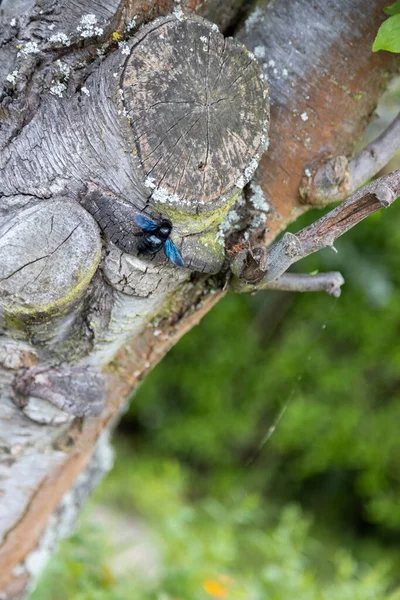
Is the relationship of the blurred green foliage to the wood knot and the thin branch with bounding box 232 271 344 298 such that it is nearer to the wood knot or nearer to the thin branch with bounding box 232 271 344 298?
the thin branch with bounding box 232 271 344 298

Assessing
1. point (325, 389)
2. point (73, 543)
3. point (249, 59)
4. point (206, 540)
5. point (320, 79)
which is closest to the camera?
point (249, 59)

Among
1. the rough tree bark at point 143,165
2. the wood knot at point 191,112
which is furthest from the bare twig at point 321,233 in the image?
the wood knot at point 191,112

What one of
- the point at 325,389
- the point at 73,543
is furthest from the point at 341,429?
the point at 73,543

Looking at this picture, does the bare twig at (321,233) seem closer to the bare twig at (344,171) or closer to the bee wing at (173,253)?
the bee wing at (173,253)

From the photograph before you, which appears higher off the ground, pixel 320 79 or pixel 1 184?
pixel 320 79

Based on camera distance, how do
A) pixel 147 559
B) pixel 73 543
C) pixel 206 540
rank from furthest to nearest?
pixel 147 559 < pixel 206 540 < pixel 73 543

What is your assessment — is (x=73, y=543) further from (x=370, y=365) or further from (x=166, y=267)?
(x=370, y=365)
